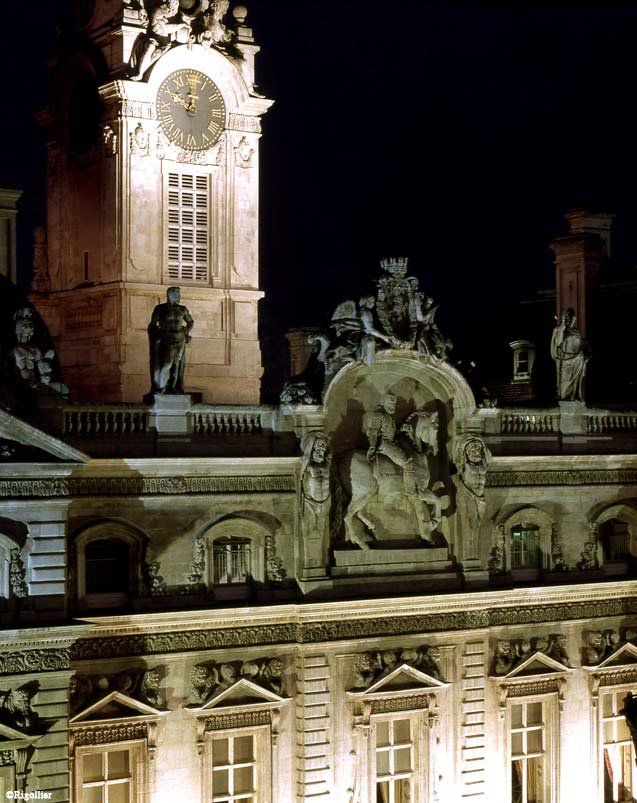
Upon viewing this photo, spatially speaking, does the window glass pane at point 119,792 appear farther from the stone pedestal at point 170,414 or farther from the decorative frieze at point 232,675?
the stone pedestal at point 170,414

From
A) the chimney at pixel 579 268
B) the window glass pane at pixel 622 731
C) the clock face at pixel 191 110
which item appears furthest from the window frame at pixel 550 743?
the clock face at pixel 191 110

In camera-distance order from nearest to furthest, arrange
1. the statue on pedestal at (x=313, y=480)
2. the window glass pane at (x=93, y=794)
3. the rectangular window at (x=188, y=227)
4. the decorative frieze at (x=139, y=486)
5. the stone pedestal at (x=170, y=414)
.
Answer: the decorative frieze at (x=139, y=486)
the window glass pane at (x=93, y=794)
the stone pedestal at (x=170, y=414)
the statue on pedestal at (x=313, y=480)
the rectangular window at (x=188, y=227)

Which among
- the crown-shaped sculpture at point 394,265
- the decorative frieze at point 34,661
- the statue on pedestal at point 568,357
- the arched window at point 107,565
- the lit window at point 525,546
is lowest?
the decorative frieze at point 34,661

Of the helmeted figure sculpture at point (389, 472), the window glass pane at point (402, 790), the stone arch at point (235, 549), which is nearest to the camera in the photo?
the stone arch at point (235, 549)

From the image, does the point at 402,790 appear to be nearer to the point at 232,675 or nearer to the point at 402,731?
the point at 402,731

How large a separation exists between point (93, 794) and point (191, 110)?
16.5 meters

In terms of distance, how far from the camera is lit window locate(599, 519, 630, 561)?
145 feet

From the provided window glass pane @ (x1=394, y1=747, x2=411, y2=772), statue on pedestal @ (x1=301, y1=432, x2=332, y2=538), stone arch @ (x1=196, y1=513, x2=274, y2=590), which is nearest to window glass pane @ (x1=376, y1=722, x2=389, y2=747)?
window glass pane @ (x1=394, y1=747, x2=411, y2=772)

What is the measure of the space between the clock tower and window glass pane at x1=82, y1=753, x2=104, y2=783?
1000 centimetres

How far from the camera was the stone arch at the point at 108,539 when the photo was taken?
120 ft

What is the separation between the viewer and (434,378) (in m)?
41.2

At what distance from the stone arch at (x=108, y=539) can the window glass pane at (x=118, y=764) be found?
2949mm

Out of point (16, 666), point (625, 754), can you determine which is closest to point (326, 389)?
point (16, 666)

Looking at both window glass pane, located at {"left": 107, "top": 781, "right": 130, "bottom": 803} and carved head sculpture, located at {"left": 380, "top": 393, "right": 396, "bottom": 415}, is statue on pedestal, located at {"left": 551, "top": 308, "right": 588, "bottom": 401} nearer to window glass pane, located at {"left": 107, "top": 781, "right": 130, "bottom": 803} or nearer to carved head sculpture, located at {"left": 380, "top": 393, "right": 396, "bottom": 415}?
carved head sculpture, located at {"left": 380, "top": 393, "right": 396, "bottom": 415}
